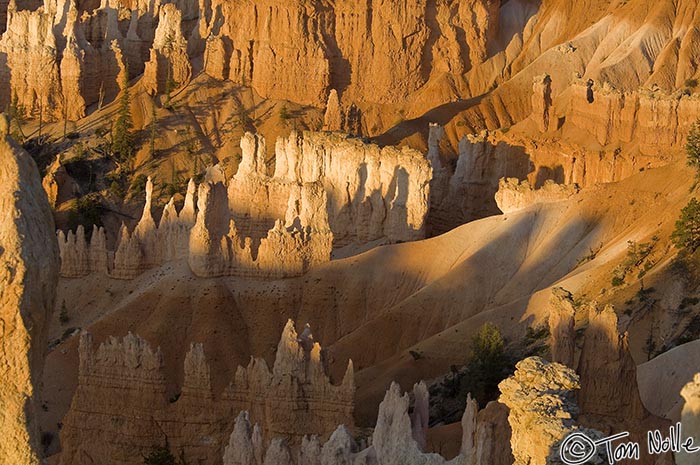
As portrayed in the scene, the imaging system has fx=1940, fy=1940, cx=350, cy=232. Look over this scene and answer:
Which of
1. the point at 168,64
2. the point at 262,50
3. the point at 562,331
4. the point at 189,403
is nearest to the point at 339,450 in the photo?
the point at 562,331

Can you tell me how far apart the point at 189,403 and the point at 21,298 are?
32599 millimetres

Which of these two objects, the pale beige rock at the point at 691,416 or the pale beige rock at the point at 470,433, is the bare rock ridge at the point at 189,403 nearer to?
the pale beige rock at the point at 470,433

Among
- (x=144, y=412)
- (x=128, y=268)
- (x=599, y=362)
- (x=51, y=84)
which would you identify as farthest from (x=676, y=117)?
(x=599, y=362)

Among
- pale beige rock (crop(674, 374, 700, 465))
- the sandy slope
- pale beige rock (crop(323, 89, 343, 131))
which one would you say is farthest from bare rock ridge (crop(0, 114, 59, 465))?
pale beige rock (crop(323, 89, 343, 131))

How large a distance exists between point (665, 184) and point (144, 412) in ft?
Answer: 93.9

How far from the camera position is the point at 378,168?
89312 millimetres

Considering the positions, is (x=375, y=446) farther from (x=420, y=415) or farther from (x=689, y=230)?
(x=689, y=230)

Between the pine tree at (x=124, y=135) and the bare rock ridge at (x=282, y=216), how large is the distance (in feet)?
74.0

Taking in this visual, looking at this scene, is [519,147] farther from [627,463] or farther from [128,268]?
[627,463]

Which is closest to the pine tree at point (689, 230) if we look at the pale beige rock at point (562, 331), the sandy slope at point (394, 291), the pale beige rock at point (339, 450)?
the sandy slope at point (394, 291)

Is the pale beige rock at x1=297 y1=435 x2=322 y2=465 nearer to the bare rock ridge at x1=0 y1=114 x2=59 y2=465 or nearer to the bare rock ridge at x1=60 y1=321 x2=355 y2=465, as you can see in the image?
the bare rock ridge at x1=60 y1=321 x2=355 y2=465

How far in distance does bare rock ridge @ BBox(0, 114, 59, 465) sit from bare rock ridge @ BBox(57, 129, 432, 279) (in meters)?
52.2

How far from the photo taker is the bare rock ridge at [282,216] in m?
77.5

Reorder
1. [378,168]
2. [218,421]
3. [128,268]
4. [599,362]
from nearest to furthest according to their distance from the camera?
[599,362] → [218,421] → [128,268] → [378,168]
